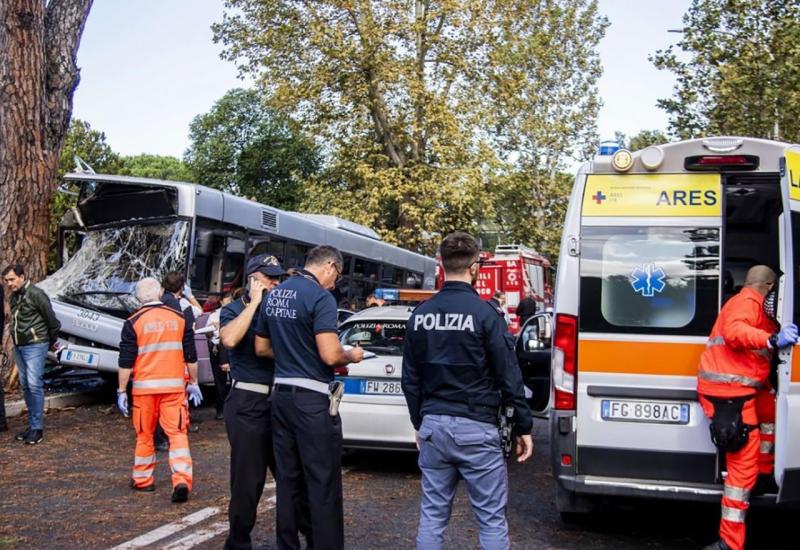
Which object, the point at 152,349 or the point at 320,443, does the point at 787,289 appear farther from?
the point at 152,349

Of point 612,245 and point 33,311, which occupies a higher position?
point 612,245

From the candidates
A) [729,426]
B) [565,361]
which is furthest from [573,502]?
[729,426]

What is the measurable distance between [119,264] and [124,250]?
20 cm

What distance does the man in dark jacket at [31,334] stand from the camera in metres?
9.83

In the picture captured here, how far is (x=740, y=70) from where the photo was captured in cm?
1769

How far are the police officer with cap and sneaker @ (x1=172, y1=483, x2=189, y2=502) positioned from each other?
1758 millimetres

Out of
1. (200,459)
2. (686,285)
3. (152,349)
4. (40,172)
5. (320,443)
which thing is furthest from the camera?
(40,172)

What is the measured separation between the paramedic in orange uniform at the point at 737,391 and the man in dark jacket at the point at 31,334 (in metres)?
6.99

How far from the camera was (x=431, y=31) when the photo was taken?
27.1 meters

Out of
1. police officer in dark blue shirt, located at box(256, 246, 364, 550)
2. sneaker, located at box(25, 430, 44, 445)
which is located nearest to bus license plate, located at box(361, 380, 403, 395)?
police officer in dark blue shirt, located at box(256, 246, 364, 550)

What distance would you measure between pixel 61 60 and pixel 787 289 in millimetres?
10957

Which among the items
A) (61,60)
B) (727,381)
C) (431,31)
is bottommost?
(727,381)

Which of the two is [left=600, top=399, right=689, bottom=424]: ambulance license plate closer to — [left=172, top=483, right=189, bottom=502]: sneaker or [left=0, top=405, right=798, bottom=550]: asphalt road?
[left=0, top=405, right=798, bottom=550]: asphalt road

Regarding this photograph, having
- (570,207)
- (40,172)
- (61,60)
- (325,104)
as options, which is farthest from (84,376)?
(325,104)
